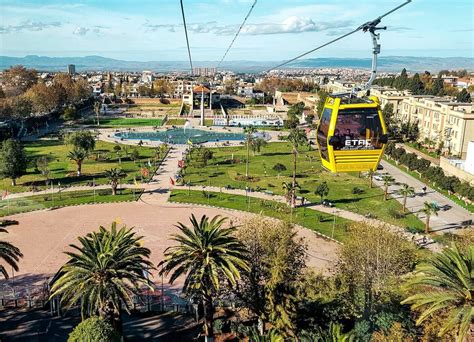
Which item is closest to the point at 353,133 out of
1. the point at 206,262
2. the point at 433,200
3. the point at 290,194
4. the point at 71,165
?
the point at 206,262

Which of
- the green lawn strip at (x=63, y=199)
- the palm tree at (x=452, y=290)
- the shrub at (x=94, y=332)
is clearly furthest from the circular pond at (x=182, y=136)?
the palm tree at (x=452, y=290)

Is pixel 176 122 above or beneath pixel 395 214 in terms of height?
above

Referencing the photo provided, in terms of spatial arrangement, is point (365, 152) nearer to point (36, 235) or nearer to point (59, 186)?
point (36, 235)

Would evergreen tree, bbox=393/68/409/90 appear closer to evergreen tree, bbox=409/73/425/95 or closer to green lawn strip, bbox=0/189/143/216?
evergreen tree, bbox=409/73/425/95

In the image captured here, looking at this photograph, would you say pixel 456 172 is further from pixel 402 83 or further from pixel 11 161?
pixel 402 83

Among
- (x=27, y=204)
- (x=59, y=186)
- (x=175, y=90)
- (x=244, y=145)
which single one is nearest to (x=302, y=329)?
(x=27, y=204)

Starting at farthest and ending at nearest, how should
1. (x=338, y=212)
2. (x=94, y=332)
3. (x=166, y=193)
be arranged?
(x=166, y=193) < (x=338, y=212) < (x=94, y=332)

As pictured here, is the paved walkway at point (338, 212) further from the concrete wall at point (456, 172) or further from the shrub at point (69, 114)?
the shrub at point (69, 114)
